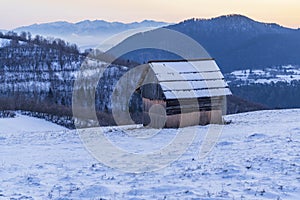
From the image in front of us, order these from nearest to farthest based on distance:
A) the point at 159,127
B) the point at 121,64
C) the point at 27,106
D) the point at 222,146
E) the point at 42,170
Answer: the point at 42,170 → the point at 222,146 → the point at 159,127 → the point at 27,106 → the point at 121,64

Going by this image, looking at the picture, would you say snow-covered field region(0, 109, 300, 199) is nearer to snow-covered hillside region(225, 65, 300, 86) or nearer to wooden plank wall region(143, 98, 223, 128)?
wooden plank wall region(143, 98, 223, 128)

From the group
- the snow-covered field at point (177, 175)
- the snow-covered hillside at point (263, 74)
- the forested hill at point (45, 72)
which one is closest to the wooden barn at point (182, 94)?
the snow-covered field at point (177, 175)

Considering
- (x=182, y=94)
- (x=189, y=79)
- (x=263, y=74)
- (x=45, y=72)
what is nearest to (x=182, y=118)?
(x=182, y=94)

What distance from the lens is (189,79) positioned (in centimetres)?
2341

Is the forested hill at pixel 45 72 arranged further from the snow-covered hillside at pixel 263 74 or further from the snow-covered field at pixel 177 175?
the snow-covered hillside at pixel 263 74

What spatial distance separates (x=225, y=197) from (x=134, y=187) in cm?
199

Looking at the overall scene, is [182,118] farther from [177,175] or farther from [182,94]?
[177,175]

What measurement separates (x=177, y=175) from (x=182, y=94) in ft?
41.8

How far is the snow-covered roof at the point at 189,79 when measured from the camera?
22.7m

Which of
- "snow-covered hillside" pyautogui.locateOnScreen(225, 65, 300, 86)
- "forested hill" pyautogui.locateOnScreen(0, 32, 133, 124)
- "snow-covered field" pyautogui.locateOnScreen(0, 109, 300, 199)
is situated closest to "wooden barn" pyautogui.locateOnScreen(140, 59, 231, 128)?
"snow-covered field" pyautogui.locateOnScreen(0, 109, 300, 199)

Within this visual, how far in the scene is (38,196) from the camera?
8.80m

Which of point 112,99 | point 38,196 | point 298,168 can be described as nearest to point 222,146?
point 298,168

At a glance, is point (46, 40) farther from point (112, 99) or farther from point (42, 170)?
point (42, 170)

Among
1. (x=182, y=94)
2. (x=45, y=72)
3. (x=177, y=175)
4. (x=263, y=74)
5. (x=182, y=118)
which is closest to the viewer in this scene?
(x=177, y=175)
